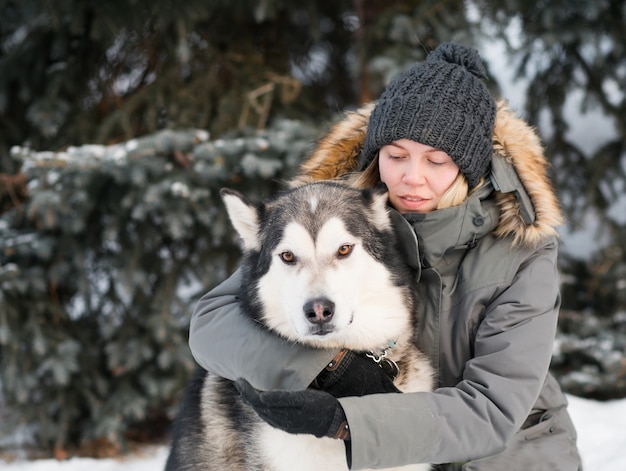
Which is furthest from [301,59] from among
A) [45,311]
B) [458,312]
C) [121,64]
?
[458,312]

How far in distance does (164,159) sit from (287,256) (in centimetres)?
215

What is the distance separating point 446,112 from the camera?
2.16 m

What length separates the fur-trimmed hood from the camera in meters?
2.12

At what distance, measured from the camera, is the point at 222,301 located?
7.87ft

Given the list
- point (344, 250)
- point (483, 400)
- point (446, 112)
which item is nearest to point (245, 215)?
point (344, 250)

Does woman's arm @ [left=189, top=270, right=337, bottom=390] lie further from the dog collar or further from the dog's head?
the dog collar

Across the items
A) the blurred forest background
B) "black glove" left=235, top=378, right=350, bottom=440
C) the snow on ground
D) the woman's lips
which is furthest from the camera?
the blurred forest background

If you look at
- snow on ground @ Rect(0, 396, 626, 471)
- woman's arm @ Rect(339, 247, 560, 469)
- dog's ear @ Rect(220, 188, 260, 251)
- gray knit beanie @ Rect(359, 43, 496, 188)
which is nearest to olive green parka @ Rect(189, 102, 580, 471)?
woman's arm @ Rect(339, 247, 560, 469)

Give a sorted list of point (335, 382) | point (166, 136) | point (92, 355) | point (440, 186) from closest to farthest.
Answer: point (335, 382) → point (440, 186) → point (166, 136) → point (92, 355)

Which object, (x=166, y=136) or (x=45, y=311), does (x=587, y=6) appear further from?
(x=45, y=311)

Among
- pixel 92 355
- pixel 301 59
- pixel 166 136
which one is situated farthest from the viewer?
pixel 301 59

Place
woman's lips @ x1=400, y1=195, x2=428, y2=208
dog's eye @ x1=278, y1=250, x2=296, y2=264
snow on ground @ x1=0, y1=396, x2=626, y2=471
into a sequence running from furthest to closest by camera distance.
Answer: snow on ground @ x1=0, y1=396, x2=626, y2=471, woman's lips @ x1=400, y1=195, x2=428, y2=208, dog's eye @ x1=278, y1=250, x2=296, y2=264

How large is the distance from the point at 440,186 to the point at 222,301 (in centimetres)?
92

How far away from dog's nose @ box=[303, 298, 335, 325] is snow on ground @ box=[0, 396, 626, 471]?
244cm
